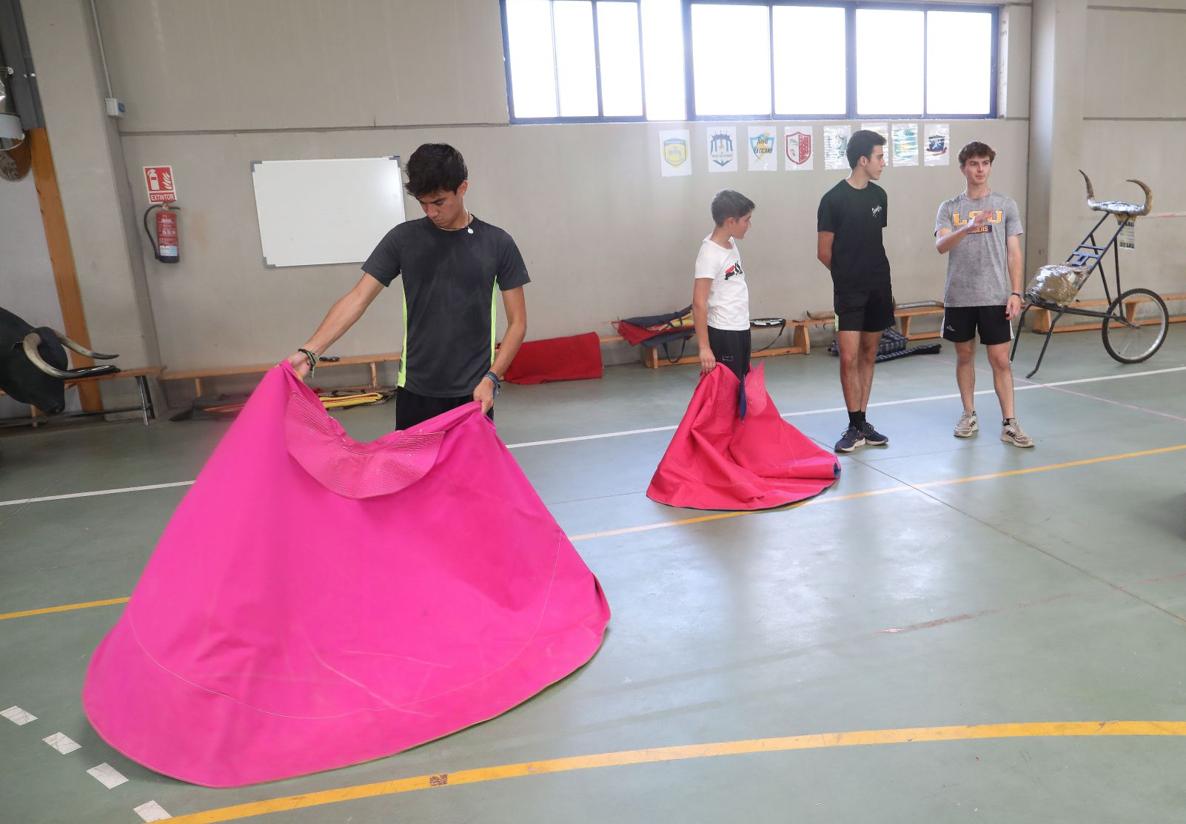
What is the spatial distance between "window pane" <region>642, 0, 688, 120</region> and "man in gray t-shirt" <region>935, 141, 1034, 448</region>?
168 inches

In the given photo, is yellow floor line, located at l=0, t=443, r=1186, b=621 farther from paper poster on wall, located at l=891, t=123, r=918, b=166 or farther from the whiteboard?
paper poster on wall, located at l=891, t=123, r=918, b=166

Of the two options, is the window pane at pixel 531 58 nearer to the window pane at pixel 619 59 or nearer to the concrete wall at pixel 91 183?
the window pane at pixel 619 59

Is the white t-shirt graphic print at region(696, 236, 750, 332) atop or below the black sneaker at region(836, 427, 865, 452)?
atop

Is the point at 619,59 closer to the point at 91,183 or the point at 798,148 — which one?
the point at 798,148

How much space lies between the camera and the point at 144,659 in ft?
7.53

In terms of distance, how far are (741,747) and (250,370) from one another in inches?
259

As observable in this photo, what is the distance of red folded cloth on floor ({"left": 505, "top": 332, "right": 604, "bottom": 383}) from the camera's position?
8.21m

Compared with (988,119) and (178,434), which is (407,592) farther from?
(988,119)

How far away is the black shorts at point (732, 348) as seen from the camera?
439 cm

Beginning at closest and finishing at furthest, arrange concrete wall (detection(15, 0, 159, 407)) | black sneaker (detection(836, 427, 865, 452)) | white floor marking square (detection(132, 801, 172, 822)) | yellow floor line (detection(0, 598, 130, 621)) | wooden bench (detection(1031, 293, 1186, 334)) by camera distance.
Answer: white floor marking square (detection(132, 801, 172, 822)) → yellow floor line (detection(0, 598, 130, 621)) → black sneaker (detection(836, 427, 865, 452)) → concrete wall (detection(15, 0, 159, 407)) → wooden bench (detection(1031, 293, 1186, 334))

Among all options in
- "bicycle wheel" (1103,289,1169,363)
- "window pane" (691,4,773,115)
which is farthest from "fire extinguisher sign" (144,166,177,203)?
"bicycle wheel" (1103,289,1169,363)

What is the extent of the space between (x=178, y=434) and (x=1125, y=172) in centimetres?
1055

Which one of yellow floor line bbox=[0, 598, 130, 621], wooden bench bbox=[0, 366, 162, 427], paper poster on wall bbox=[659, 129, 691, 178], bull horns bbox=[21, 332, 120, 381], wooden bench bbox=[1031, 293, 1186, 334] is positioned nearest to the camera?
yellow floor line bbox=[0, 598, 130, 621]

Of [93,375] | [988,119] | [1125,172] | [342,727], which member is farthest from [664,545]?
[1125,172]
